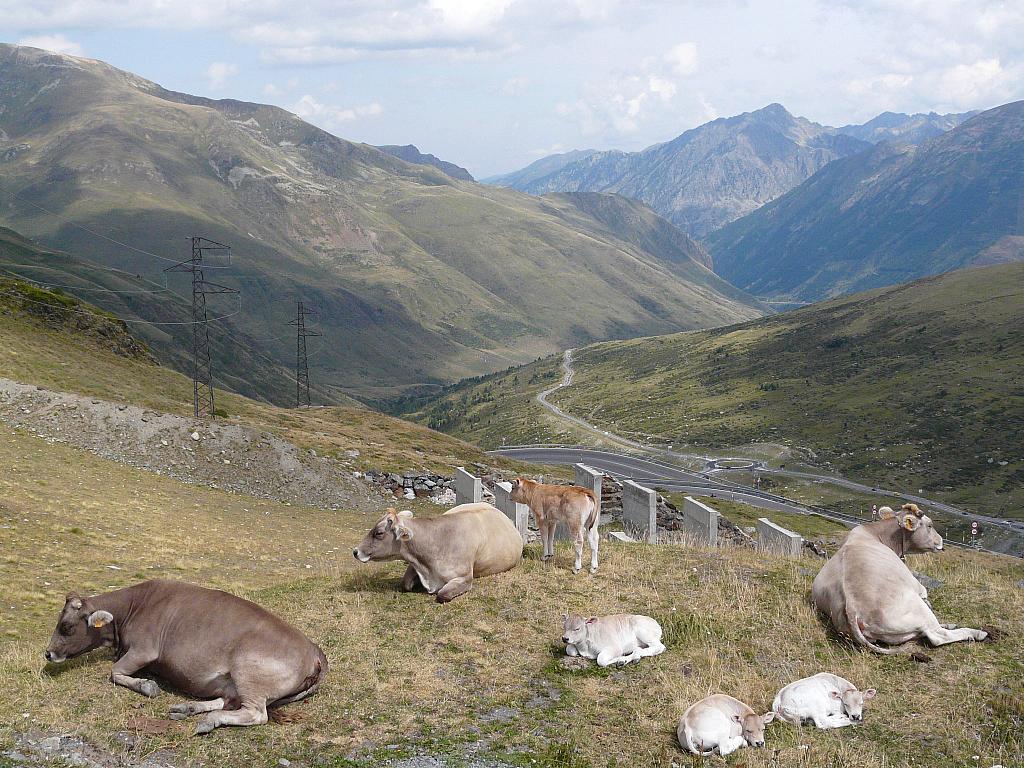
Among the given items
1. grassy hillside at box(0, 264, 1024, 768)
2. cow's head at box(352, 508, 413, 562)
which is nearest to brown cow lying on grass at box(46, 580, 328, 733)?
grassy hillside at box(0, 264, 1024, 768)

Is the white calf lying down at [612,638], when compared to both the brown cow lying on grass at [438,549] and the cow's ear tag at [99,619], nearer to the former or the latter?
the brown cow lying on grass at [438,549]

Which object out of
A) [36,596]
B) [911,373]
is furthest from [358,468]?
[911,373]

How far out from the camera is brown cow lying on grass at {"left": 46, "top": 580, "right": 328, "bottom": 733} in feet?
35.8

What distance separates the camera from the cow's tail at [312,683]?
36.4 feet

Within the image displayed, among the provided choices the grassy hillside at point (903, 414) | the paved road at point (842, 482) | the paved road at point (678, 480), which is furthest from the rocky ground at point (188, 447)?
the grassy hillside at point (903, 414)

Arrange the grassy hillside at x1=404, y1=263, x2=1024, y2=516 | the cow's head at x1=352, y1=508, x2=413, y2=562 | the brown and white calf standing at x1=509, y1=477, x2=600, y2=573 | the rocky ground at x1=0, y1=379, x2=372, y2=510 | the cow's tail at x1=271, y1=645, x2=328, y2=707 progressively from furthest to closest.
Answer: the grassy hillside at x1=404, y1=263, x2=1024, y2=516 < the rocky ground at x1=0, y1=379, x2=372, y2=510 < the brown and white calf standing at x1=509, y1=477, x2=600, y2=573 < the cow's head at x1=352, y1=508, x2=413, y2=562 < the cow's tail at x1=271, y1=645, x2=328, y2=707

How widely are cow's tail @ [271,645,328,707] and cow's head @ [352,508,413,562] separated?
13.0ft

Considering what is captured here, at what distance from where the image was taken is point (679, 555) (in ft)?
63.3

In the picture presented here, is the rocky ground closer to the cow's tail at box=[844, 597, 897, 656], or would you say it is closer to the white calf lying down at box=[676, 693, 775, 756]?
the cow's tail at box=[844, 597, 897, 656]

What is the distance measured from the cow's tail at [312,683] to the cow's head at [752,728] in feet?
19.2

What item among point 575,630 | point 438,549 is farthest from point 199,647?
point 575,630

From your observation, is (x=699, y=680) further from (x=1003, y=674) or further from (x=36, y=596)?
(x=36, y=596)

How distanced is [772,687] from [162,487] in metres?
31.7

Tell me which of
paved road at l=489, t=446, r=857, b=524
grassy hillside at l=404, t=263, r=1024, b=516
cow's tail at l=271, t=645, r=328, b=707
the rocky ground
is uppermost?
cow's tail at l=271, t=645, r=328, b=707
